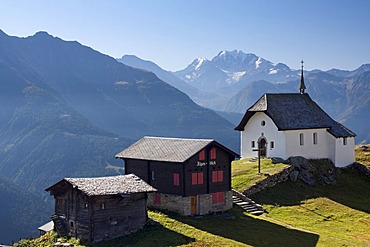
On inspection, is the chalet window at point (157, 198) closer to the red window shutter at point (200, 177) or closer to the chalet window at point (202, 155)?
the red window shutter at point (200, 177)

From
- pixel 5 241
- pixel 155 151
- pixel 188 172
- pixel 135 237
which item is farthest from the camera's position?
pixel 5 241

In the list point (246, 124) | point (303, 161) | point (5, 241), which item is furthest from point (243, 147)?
point (5, 241)

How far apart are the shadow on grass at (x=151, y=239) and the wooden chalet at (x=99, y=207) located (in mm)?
682

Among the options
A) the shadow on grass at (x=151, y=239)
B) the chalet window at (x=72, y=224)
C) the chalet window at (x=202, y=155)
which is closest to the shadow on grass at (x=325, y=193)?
the chalet window at (x=202, y=155)

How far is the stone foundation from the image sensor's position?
45625 mm

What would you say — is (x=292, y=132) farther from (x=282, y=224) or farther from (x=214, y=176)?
(x=282, y=224)

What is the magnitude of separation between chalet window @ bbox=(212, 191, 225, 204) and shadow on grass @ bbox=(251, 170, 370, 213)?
567cm

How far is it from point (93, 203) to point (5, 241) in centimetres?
15003

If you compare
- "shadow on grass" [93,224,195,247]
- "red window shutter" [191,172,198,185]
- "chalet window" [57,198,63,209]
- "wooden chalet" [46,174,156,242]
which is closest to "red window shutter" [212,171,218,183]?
"red window shutter" [191,172,198,185]

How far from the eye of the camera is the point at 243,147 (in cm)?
6894

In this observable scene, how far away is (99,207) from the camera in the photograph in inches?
1575

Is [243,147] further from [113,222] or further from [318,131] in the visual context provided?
[113,222]

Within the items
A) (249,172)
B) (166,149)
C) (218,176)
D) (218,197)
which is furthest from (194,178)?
(249,172)

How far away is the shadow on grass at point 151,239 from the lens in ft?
127
